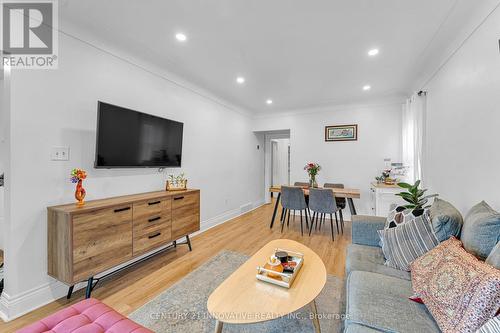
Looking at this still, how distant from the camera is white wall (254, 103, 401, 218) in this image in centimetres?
419

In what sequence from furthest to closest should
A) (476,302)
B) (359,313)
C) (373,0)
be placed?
1. (373,0)
2. (359,313)
3. (476,302)

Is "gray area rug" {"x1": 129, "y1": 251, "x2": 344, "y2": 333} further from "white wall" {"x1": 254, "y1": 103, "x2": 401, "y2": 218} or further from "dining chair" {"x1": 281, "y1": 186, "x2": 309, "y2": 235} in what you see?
"white wall" {"x1": 254, "y1": 103, "x2": 401, "y2": 218}

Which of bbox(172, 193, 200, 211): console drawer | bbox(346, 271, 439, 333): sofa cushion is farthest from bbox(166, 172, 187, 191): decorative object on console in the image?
bbox(346, 271, 439, 333): sofa cushion

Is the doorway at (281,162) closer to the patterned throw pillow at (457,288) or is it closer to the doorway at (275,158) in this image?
the doorway at (275,158)

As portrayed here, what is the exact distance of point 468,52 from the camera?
6.38ft

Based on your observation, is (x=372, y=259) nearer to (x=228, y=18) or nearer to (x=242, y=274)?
(x=242, y=274)

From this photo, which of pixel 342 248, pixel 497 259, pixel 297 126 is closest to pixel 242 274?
pixel 497 259

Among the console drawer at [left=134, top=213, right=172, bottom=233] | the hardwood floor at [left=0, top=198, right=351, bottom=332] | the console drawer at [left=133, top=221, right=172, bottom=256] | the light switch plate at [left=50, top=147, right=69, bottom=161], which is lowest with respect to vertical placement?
the hardwood floor at [left=0, top=198, right=351, bottom=332]

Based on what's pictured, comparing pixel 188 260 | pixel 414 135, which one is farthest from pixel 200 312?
pixel 414 135

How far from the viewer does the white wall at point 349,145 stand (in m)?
4.19

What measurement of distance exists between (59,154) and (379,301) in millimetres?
2774

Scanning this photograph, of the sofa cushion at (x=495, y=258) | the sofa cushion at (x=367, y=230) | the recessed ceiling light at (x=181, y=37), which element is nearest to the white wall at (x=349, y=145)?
the sofa cushion at (x=367, y=230)

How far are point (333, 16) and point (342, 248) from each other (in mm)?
2859

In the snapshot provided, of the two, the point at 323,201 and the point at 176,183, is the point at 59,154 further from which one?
the point at 323,201
